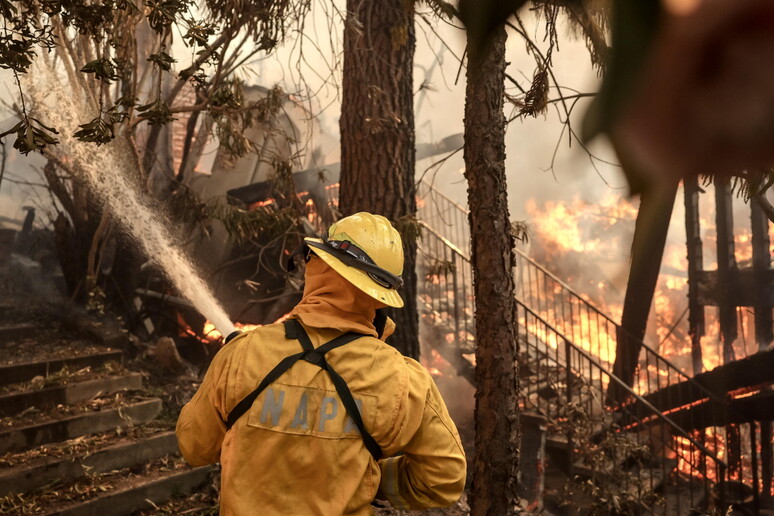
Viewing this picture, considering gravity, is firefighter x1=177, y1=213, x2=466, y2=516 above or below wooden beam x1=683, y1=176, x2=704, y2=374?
below

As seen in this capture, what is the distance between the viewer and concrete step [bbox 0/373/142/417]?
5.32m

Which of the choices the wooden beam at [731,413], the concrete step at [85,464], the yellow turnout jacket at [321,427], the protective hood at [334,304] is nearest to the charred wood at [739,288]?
the wooden beam at [731,413]

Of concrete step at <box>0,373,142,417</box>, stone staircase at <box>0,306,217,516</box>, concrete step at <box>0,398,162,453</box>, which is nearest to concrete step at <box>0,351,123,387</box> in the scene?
stone staircase at <box>0,306,217,516</box>

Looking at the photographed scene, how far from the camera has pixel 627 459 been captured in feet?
23.6

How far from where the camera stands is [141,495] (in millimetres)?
4746

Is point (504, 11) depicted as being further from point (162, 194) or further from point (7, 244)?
point (7, 244)


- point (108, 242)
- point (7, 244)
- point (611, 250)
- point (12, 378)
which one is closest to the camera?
point (12, 378)

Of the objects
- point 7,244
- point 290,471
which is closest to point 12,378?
point 7,244

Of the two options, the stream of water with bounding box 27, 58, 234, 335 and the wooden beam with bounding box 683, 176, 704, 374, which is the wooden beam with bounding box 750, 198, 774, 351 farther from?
the stream of water with bounding box 27, 58, 234, 335

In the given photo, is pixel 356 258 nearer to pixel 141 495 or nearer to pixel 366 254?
pixel 366 254

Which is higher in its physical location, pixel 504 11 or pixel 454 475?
pixel 504 11

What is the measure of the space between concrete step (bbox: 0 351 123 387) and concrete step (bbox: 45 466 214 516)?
1966mm

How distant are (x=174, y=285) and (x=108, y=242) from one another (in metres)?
1.03

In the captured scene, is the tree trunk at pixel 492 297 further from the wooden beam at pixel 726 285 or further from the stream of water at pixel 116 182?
the wooden beam at pixel 726 285
